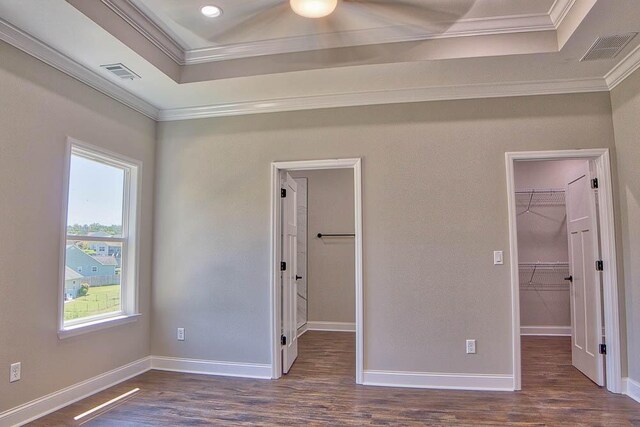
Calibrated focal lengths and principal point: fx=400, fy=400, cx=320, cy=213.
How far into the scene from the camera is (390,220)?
3.75m

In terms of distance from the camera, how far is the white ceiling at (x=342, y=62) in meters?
2.67

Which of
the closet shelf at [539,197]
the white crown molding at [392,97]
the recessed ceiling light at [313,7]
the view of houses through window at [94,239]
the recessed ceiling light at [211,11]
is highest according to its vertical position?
the recessed ceiling light at [211,11]

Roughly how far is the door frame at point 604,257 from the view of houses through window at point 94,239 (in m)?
3.66

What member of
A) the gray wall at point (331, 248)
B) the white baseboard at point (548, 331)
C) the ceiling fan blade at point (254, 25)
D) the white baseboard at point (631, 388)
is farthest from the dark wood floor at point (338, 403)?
the ceiling fan blade at point (254, 25)

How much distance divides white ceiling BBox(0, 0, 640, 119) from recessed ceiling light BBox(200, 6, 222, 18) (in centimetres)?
7

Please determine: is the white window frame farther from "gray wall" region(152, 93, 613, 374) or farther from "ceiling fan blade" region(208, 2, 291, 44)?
"ceiling fan blade" region(208, 2, 291, 44)

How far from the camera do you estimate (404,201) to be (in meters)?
3.74

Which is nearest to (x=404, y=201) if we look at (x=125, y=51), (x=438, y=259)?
(x=438, y=259)

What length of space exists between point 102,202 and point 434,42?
10.5 ft

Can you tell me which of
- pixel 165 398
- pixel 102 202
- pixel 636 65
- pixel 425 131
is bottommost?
pixel 165 398

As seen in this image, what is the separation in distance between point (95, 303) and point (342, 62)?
301cm

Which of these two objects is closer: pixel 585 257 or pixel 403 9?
pixel 403 9

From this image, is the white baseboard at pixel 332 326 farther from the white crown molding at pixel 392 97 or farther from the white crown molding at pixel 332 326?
the white crown molding at pixel 392 97

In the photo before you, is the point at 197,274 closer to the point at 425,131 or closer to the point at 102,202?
the point at 102,202
